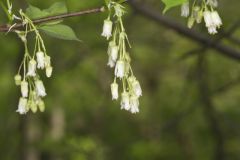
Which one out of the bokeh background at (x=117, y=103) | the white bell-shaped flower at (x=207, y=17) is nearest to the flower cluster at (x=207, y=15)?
the white bell-shaped flower at (x=207, y=17)

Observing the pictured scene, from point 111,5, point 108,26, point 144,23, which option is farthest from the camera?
point 144,23

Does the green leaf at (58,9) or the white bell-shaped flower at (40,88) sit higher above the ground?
the green leaf at (58,9)

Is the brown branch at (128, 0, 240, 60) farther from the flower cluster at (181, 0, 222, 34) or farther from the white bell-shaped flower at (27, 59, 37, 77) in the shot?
the white bell-shaped flower at (27, 59, 37, 77)

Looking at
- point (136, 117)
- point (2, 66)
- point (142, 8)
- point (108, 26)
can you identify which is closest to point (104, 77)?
point (136, 117)

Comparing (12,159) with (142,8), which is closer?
(142,8)

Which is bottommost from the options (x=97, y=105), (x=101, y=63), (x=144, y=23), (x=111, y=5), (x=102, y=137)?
(x=111, y=5)

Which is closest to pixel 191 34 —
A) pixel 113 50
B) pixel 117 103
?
pixel 113 50

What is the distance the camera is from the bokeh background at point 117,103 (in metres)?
8.89

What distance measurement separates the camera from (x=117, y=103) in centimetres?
1216

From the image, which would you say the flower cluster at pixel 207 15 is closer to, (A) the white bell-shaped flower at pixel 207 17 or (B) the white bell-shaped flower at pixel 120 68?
(A) the white bell-shaped flower at pixel 207 17

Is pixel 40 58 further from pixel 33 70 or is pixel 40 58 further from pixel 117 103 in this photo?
pixel 117 103

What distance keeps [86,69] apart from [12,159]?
7.42ft

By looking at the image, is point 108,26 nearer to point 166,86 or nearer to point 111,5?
point 111,5

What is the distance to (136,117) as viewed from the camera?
12.0 m
